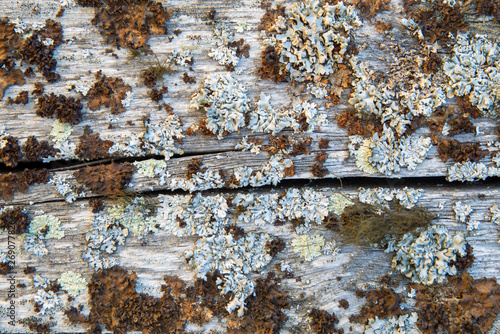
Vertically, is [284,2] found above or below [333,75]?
above

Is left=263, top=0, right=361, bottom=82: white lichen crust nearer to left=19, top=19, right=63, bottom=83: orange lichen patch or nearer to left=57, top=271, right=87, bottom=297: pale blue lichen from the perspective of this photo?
left=19, top=19, right=63, bottom=83: orange lichen patch

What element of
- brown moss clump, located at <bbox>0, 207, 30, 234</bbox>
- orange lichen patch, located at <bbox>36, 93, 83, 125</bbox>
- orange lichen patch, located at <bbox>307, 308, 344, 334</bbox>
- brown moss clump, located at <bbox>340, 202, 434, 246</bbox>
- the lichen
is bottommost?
orange lichen patch, located at <bbox>307, 308, 344, 334</bbox>

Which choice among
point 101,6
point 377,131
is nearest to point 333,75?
point 377,131

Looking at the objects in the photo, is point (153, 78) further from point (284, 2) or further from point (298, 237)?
point (298, 237)

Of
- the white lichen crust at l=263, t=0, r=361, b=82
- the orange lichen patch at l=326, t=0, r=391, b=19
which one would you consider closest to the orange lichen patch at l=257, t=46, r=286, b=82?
the white lichen crust at l=263, t=0, r=361, b=82

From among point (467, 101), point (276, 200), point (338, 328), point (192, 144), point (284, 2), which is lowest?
point (338, 328)

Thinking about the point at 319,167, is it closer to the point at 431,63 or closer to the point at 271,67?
the point at 271,67
